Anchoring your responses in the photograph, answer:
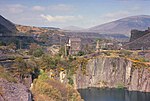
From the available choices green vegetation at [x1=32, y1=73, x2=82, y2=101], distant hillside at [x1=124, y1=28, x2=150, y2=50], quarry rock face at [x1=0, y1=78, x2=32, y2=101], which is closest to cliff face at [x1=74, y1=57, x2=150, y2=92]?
distant hillside at [x1=124, y1=28, x2=150, y2=50]

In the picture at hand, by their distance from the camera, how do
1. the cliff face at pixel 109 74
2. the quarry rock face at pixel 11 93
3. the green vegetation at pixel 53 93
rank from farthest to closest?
the cliff face at pixel 109 74, the green vegetation at pixel 53 93, the quarry rock face at pixel 11 93

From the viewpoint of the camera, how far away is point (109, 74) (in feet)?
171

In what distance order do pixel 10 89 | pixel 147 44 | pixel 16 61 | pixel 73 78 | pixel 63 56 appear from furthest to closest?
pixel 147 44 < pixel 63 56 < pixel 73 78 < pixel 16 61 < pixel 10 89

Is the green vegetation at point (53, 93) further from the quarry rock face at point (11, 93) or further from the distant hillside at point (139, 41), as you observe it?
the distant hillside at point (139, 41)

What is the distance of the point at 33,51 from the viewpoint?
51.1 meters

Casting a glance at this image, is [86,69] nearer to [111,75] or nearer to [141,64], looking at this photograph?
[111,75]

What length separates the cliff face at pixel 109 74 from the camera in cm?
4981

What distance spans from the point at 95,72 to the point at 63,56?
5436mm

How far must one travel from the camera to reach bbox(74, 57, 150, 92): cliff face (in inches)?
1961

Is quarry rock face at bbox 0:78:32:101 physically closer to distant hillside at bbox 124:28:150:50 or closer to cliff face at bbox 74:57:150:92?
cliff face at bbox 74:57:150:92

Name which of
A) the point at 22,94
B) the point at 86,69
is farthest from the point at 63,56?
the point at 22,94

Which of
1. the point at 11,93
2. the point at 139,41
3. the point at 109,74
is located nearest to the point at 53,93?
the point at 11,93

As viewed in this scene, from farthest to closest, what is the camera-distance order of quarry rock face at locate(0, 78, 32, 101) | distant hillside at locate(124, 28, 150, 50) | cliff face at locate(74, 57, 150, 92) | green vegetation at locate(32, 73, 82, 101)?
distant hillside at locate(124, 28, 150, 50)
cliff face at locate(74, 57, 150, 92)
green vegetation at locate(32, 73, 82, 101)
quarry rock face at locate(0, 78, 32, 101)

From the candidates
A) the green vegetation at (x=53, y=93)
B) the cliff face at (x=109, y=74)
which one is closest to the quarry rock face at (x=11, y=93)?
the green vegetation at (x=53, y=93)
